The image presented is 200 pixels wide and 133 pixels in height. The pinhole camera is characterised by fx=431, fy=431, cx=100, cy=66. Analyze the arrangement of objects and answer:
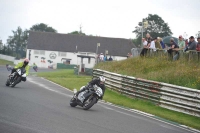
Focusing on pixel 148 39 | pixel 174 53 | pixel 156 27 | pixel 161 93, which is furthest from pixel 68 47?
pixel 161 93

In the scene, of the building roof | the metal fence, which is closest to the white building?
the building roof

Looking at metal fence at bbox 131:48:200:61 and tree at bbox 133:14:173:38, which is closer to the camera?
metal fence at bbox 131:48:200:61

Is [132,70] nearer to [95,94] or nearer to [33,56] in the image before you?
[95,94]

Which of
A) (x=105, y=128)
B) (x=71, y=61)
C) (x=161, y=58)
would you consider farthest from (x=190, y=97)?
(x=71, y=61)

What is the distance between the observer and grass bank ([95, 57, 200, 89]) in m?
21.1

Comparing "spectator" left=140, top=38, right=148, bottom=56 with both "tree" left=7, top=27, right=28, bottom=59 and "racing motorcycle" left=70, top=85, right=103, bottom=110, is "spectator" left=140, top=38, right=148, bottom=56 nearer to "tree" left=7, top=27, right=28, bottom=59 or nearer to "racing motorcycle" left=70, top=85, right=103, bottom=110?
"racing motorcycle" left=70, top=85, right=103, bottom=110

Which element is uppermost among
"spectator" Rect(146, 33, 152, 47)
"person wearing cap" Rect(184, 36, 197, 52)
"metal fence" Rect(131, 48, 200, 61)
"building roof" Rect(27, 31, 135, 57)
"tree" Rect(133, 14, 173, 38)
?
"tree" Rect(133, 14, 173, 38)

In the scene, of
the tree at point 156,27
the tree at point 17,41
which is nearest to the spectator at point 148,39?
the tree at point 156,27

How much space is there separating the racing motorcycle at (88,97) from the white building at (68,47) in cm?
7584

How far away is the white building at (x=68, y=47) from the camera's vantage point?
94.5 m

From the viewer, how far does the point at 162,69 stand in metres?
25.2

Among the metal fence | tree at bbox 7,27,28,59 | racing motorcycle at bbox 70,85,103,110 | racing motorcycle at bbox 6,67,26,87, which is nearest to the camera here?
racing motorcycle at bbox 70,85,103,110

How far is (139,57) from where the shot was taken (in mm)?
29328

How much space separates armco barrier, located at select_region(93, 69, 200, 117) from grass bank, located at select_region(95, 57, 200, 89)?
1137 millimetres
